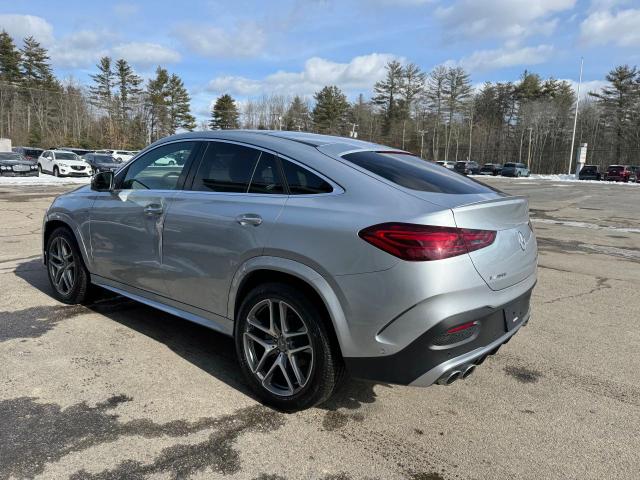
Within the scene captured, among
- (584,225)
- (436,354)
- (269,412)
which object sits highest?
(436,354)

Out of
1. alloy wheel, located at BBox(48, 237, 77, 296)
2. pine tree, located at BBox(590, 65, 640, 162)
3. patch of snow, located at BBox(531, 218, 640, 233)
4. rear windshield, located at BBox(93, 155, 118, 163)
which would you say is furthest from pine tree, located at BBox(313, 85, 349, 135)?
alloy wheel, located at BBox(48, 237, 77, 296)

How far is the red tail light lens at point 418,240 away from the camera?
8.16ft

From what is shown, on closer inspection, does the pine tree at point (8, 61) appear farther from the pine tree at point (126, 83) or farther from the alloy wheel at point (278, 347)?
the alloy wheel at point (278, 347)

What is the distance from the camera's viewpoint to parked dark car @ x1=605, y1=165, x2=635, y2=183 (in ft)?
157

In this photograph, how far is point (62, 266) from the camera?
505cm

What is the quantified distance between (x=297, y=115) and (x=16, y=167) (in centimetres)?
6752

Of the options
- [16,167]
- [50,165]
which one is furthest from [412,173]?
[50,165]

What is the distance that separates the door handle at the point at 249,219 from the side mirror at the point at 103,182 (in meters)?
1.90

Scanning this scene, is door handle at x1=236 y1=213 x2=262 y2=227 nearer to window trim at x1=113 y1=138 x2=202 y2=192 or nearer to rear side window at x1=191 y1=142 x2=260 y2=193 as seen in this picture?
rear side window at x1=191 y1=142 x2=260 y2=193

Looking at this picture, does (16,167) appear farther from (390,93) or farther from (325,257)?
(390,93)

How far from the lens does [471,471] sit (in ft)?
8.37

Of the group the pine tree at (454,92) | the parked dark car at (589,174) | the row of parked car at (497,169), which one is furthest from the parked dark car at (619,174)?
the pine tree at (454,92)

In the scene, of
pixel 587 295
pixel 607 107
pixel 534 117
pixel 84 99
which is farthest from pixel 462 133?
pixel 587 295

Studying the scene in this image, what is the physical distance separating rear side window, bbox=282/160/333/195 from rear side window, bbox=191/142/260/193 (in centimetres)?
34
